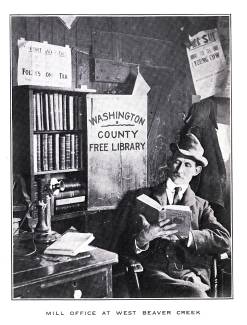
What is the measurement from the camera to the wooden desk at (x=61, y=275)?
1.62 meters

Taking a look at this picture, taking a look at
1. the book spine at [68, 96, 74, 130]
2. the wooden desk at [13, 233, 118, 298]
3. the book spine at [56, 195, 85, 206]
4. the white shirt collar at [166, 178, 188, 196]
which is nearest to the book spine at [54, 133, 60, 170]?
the book spine at [68, 96, 74, 130]

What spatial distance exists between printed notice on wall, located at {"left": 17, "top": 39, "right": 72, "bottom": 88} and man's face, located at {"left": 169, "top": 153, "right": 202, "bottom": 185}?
77 centimetres

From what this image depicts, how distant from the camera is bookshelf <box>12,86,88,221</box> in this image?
197cm

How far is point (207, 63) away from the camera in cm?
208

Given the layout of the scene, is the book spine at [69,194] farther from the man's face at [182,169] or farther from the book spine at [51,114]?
the man's face at [182,169]

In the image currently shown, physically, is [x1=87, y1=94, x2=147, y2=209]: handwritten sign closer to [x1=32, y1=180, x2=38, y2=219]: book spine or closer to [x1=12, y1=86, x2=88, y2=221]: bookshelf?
[x1=12, y1=86, x2=88, y2=221]: bookshelf

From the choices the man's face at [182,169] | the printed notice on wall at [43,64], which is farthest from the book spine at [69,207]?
the printed notice on wall at [43,64]

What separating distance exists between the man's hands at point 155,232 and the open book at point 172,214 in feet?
0.07

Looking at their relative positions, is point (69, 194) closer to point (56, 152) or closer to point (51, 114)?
point (56, 152)

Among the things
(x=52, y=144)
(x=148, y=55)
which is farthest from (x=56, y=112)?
(x=148, y=55)

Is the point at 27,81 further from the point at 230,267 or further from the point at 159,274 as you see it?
the point at 230,267
